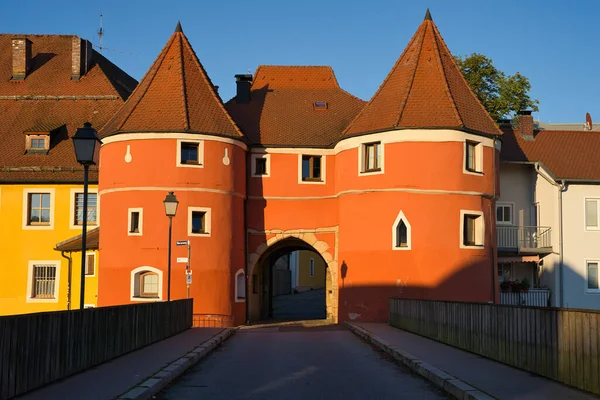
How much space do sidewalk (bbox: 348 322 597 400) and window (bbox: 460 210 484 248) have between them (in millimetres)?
15874

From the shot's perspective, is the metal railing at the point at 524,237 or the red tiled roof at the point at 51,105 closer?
the red tiled roof at the point at 51,105

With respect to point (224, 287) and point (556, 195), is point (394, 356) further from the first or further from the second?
point (556, 195)

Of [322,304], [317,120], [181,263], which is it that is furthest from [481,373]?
[322,304]

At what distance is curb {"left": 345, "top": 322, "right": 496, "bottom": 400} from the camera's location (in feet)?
34.7

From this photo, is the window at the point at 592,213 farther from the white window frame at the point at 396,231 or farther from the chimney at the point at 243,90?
the chimney at the point at 243,90

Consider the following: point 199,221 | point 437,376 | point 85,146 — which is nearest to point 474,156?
point 199,221

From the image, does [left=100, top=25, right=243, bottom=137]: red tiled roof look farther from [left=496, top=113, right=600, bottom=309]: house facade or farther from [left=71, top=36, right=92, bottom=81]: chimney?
[left=496, top=113, right=600, bottom=309]: house facade

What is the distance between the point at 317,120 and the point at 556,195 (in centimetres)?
1276

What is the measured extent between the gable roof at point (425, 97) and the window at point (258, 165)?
15.0ft

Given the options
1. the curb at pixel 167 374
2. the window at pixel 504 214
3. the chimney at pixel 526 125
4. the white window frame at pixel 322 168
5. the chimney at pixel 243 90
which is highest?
the chimney at pixel 243 90

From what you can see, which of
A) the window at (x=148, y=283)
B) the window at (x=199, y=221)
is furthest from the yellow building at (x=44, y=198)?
the window at (x=199, y=221)

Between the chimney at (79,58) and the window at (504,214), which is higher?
the chimney at (79,58)

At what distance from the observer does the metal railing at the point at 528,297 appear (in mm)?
39875

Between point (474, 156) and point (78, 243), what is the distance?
734 inches
